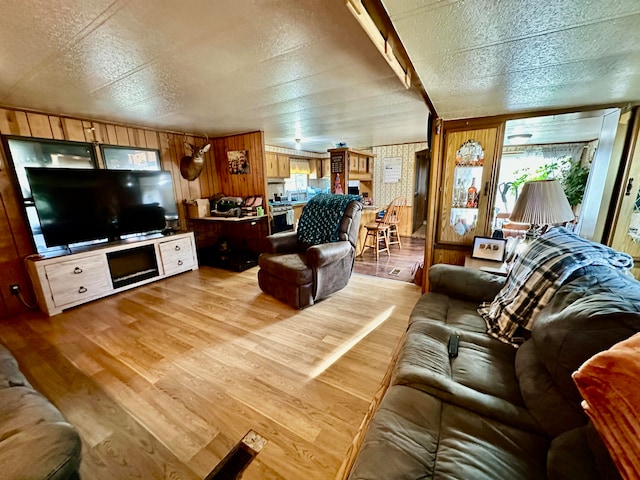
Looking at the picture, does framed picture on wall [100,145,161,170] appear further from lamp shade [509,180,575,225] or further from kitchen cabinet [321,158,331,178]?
kitchen cabinet [321,158,331,178]

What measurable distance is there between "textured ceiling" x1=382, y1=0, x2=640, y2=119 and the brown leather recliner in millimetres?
1593

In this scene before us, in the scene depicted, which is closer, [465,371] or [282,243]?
[465,371]

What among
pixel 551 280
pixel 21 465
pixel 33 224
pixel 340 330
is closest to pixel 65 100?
pixel 33 224

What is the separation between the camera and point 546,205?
66.9 inches

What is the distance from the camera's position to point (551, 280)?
122 cm

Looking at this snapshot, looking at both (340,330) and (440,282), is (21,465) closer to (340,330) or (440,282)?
(340,330)

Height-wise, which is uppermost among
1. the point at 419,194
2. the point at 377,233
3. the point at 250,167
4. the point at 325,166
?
the point at 325,166

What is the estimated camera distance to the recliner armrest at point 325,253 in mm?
2543

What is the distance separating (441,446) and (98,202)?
393 centimetres

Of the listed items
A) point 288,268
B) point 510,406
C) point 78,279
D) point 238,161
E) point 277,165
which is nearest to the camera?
point 510,406

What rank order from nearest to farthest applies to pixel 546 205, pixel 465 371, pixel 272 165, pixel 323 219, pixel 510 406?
pixel 510 406
pixel 465 371
pixel 546 205
pixel 323 219
pixel 272 165

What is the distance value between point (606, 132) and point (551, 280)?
210 centimetres

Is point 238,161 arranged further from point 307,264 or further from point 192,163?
point 307,264

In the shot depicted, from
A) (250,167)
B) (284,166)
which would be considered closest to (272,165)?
(284,166)
